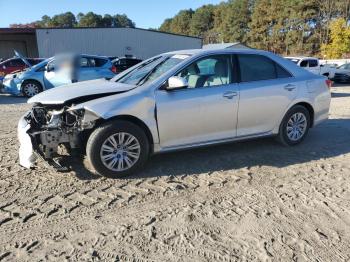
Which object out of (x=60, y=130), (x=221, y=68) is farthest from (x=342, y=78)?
(x=60, y=130)

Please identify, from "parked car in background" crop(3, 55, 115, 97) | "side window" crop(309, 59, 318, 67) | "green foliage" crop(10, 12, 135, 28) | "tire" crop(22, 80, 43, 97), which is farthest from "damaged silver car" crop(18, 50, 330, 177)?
"green foliage" crop(10, 12, 135, 28)

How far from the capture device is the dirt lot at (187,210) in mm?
3123

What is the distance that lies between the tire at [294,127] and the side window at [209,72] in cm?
134

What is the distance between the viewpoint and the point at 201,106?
499 centimetres

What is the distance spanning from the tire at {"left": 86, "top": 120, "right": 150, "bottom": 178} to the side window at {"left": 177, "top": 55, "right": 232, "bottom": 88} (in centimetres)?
107

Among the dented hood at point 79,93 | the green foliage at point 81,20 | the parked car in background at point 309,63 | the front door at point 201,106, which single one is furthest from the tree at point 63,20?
the front door at point 201,106

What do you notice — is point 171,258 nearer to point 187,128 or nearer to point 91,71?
point 187,128

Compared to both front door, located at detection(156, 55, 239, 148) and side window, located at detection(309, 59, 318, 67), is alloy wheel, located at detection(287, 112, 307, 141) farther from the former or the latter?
side window, located at detection(309, 59, 318, 67)

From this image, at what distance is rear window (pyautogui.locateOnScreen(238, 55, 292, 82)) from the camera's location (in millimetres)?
5500

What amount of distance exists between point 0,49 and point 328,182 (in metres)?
31.8

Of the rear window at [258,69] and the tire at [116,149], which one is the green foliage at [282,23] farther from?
the tire at [116,149]

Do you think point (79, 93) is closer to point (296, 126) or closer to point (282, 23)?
point (296, 126)

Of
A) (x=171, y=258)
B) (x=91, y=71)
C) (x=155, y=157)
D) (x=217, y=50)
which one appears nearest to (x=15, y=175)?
(x=155, y=157)

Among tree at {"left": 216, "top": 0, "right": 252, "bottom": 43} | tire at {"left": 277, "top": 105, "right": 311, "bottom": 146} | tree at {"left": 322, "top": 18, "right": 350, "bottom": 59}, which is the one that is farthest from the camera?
tree at {"left": 216, "top": 0, "right": 252, "bottom": 43}
